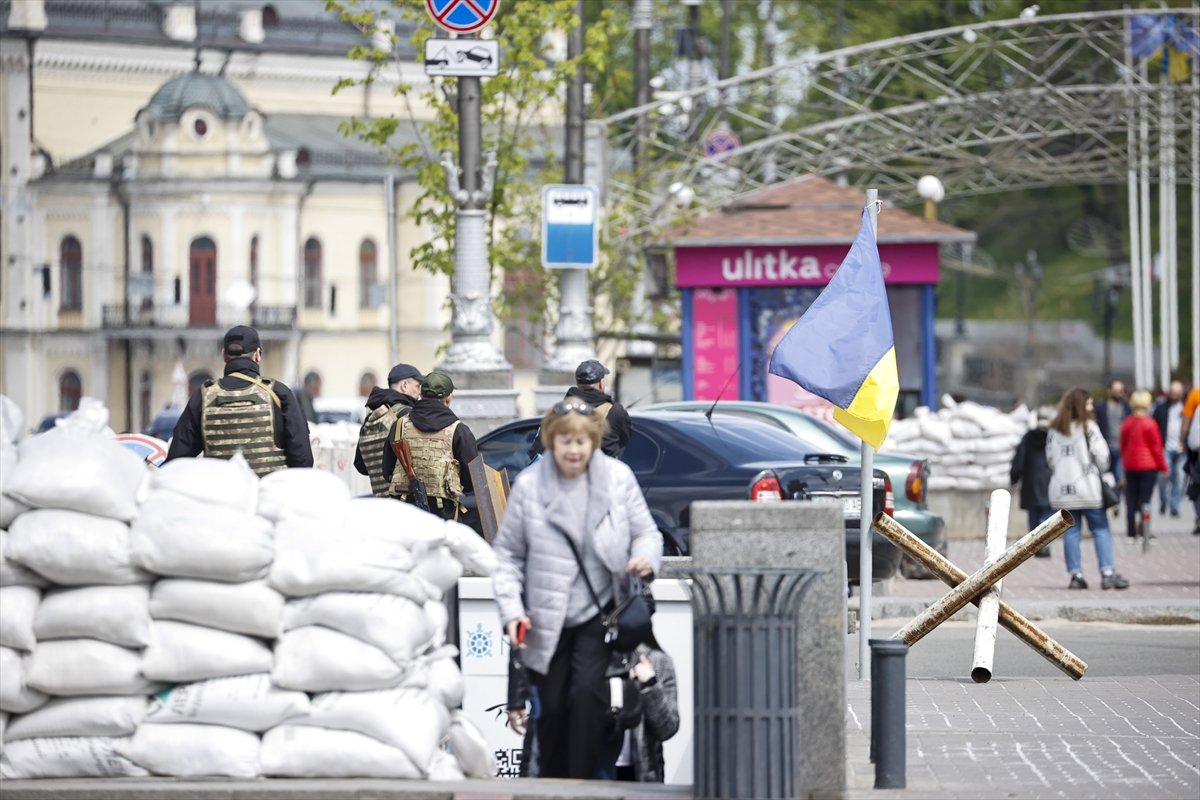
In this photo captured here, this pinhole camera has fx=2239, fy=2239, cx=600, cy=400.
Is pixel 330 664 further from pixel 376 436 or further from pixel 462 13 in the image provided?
pixel 462 13

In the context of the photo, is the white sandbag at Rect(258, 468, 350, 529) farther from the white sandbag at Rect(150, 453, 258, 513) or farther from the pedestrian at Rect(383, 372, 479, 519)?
the pedestrian at Rect(383, 372, 479, 519)

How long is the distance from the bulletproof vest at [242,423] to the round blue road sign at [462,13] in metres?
6.72

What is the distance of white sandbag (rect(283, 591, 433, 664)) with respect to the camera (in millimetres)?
7688

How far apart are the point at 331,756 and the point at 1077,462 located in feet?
36.7

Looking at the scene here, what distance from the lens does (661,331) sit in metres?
38.1

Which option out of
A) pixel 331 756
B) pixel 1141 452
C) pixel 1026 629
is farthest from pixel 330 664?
pixel 1141 452

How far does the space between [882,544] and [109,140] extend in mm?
68103

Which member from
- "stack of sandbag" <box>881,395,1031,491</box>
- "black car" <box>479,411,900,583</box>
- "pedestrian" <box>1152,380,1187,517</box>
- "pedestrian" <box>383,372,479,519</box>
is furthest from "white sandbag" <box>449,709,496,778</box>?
"pedestrian" <box>1152,380,1187,517</box>

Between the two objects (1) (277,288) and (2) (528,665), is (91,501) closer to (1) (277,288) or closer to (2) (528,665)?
(2) (528,665)

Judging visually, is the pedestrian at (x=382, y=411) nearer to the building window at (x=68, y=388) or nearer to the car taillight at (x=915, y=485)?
the car taillight at (x=915, y=485)

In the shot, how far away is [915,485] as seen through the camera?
17.6 m

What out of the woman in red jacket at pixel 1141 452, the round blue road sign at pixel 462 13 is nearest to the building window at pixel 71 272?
the woman in red jacket at pixel 1141 452

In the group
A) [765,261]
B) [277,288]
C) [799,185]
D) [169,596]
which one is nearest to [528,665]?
[169,596]

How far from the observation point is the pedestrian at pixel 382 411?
527 inches
